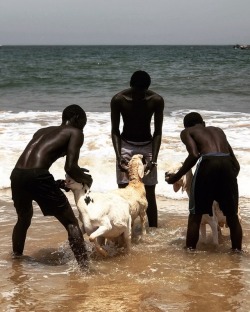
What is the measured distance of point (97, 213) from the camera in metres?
5.55

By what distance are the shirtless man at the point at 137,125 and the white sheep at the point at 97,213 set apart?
1.00 m

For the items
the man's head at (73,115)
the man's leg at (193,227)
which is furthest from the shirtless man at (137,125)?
the man's head at (73,115)

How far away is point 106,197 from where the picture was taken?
5.76 metres

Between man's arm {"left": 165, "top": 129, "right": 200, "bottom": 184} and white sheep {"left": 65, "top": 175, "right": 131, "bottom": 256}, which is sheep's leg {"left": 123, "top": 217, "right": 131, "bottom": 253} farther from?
man's arm {"left": 165, "top": 129, "right": 200, "bottom": 184}

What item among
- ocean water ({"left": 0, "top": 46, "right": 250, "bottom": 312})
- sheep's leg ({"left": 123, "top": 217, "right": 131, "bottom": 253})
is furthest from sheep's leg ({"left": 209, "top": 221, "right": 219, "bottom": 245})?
sheep's leg ({"left": 123, "top": 217, "right": 131, "bottom": 253})

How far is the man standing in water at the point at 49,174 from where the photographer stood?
5.35m

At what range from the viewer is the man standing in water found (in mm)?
5348

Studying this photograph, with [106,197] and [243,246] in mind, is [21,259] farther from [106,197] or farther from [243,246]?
[243,246]

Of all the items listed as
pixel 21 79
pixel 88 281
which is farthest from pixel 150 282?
pixel 21 79

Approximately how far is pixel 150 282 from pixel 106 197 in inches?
38.1

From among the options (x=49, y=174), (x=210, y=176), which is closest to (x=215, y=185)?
(x=210, y=176)

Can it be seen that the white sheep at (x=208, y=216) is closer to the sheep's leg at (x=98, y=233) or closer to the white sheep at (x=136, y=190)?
the white sheep at (x=136, y=190)

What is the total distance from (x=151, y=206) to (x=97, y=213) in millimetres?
1643

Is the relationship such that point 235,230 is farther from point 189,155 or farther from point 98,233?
point 98,233
